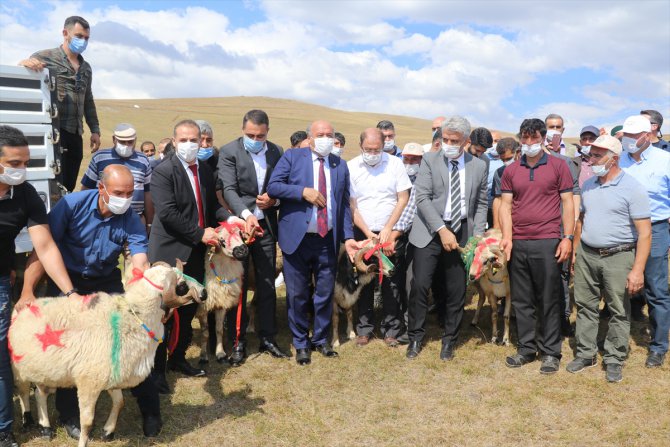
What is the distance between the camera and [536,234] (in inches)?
258

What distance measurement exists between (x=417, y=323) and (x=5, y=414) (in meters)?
5.03

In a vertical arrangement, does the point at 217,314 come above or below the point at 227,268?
below

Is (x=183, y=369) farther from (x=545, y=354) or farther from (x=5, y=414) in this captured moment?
(x=545, y=354)

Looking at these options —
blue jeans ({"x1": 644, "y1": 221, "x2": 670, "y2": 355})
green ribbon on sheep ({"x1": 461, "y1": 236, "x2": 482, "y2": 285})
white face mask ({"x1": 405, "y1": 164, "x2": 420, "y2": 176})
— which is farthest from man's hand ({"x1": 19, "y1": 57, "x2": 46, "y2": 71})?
blue jeans ({"x1": 644, "y1": 221, "x2": 670, "y2": 355})

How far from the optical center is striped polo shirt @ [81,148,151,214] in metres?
7.41

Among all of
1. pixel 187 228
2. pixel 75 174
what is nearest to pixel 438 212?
pixel 187 228

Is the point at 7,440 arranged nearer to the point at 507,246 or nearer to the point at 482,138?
the point at 507,246

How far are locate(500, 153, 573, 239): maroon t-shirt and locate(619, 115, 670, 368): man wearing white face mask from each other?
4.00 feet

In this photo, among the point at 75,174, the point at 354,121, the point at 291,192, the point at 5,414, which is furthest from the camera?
the point at 354,121

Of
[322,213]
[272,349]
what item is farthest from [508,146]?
[272,349]

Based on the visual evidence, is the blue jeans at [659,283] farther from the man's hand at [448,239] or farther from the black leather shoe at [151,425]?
the black leather shoe at [151,425]

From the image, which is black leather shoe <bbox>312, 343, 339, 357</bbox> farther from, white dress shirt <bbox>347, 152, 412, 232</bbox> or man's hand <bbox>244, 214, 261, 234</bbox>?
man's hand <bbox>244, 214, 261, 234</bbox>

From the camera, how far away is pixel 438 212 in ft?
22.8

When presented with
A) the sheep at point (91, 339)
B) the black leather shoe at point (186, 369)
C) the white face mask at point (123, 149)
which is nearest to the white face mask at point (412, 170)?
the white face mask at point (123, 149)
